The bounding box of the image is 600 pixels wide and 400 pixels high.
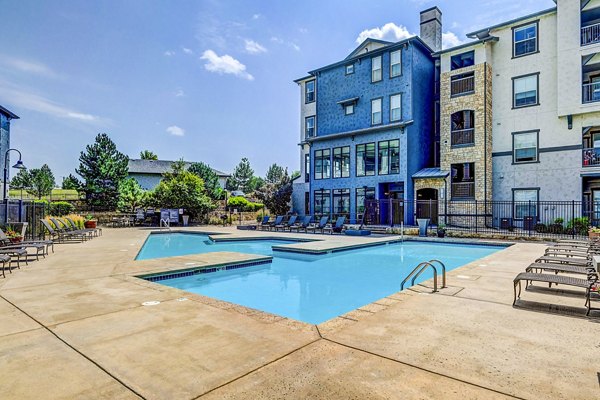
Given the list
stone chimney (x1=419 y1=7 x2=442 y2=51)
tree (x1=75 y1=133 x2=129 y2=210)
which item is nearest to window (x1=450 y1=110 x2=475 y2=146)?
stone chimney (x1=419 y1=7 x2=442 y2=51)

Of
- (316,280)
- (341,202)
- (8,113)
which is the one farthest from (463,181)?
(8,113)

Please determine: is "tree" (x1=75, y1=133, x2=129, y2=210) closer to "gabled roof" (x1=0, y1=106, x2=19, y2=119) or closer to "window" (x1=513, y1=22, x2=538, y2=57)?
"gabled roof" (x1=0, y1=106, x2=19, y2=119)

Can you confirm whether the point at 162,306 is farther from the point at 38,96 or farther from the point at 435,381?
the point at 38,96

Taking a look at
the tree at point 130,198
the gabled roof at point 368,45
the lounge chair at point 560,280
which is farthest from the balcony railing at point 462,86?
the tree at point 130,198

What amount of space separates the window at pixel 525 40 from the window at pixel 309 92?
1433 cm

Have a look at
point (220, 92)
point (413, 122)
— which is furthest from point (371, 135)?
point (220, 92)

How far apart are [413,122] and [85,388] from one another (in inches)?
855

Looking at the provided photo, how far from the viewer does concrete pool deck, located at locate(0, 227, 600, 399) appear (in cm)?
244

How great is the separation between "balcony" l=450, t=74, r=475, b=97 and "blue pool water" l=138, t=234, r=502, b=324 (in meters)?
10.9

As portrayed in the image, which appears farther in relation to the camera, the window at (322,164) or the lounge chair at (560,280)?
the window at (322,164)

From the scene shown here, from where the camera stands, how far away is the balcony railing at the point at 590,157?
1675 centimetres

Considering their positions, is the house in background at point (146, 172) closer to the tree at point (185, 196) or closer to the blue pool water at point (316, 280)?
the tree at point (185, 196)

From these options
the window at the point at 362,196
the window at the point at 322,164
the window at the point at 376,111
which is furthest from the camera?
the window at the point at 322,164

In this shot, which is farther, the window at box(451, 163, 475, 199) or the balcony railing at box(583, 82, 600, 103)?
the window at box(451, 163, 475, 199)
